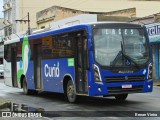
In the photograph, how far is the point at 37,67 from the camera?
1936cm

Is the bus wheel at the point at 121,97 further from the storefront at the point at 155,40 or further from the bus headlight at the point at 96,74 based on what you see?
the storefront at the point at 155,40

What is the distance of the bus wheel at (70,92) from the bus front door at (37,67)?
10.5 feet

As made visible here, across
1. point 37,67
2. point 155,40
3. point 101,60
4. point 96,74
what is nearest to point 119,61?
point 101,60

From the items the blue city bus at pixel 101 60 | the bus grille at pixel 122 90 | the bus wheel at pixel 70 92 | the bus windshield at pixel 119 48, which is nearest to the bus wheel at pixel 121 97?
the blue city bus at pixel 101 60

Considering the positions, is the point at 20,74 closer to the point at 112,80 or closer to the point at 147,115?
the point at 112,80

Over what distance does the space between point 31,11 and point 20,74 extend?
48587 mm

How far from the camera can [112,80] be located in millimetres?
14141

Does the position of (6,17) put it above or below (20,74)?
above

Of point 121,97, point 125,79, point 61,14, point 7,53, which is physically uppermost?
point 61,14

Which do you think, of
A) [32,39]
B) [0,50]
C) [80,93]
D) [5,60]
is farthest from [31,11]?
[80,93]

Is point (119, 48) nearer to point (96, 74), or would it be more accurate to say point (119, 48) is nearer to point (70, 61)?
point (96, 74)

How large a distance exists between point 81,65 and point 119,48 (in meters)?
1.51

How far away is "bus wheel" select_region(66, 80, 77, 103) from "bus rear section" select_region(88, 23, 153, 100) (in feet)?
5.37

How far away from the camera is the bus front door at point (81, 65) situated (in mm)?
14641
